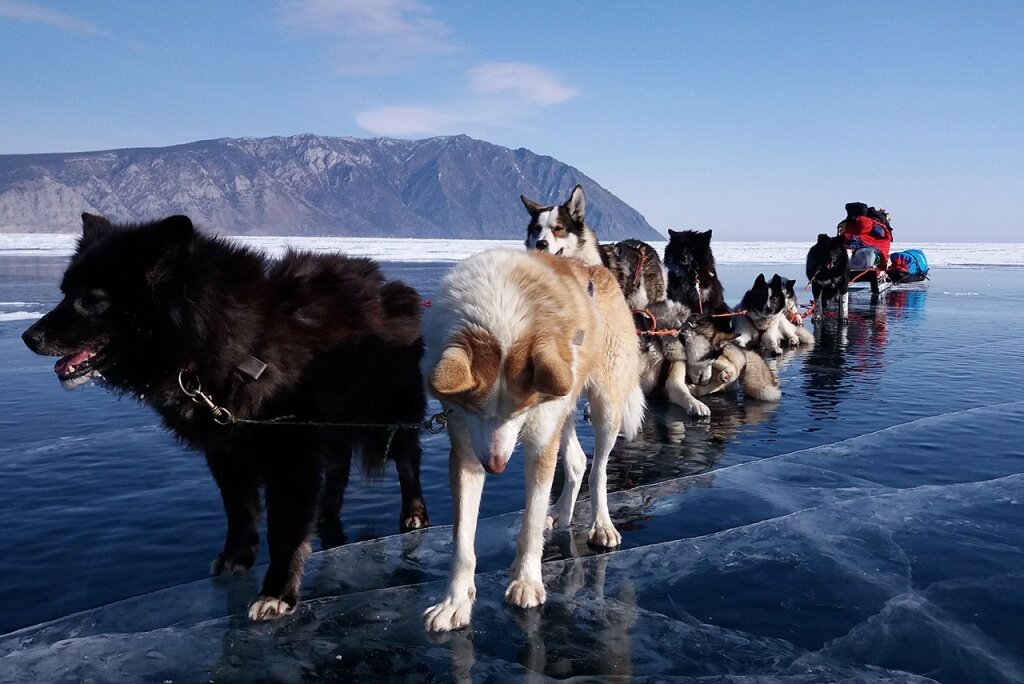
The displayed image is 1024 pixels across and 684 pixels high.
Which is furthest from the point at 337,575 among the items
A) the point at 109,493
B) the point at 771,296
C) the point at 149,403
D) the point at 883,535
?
the point at 771,296

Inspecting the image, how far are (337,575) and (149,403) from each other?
130cm

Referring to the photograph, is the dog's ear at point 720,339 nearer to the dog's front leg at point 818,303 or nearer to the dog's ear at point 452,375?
the dog's ear at point 452,375

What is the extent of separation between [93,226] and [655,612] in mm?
3341

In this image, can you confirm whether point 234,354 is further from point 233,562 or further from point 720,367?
point 720,367

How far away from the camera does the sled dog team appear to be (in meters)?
3.13

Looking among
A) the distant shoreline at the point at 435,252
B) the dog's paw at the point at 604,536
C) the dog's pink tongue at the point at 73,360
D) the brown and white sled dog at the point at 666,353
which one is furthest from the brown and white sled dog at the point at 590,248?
the distant shoreline at the point at 435,252

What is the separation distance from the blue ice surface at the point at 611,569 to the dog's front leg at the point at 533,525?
0.42ft

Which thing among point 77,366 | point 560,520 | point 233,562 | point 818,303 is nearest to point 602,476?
point 560,520

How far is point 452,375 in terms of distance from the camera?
110 inches

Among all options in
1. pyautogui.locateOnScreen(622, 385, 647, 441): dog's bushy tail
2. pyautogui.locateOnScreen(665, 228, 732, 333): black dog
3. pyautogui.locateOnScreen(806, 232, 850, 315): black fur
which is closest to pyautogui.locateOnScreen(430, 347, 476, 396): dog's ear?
pyautogui.locateOnScreen(622, 385, 647, 441): dog's bushy tail

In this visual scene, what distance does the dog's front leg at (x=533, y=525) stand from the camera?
3.39m

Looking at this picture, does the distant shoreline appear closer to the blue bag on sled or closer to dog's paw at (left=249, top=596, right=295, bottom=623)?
the blue bag on sled

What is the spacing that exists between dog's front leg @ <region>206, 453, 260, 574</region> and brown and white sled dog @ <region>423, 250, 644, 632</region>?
4.04 ft

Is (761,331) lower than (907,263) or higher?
lower
